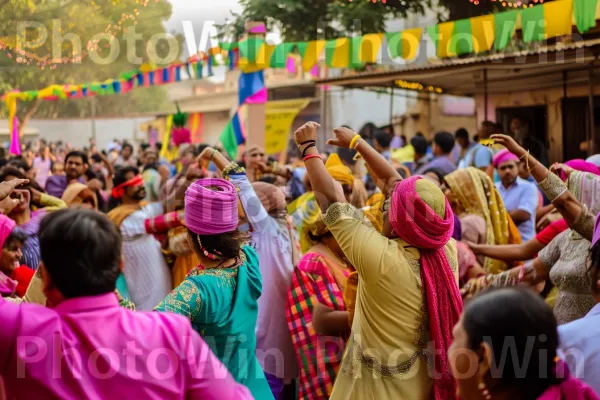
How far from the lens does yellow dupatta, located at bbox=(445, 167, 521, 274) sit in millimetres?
4738

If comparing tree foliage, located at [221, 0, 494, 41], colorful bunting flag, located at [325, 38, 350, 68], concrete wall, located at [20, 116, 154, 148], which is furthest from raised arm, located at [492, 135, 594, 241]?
concrete wall, located at [20, 116, 154, 148]

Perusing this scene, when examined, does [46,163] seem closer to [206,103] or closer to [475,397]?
[475,397]

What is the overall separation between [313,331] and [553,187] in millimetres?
1408

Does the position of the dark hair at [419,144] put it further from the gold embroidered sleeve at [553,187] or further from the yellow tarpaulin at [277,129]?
the gold embroidered sleeve at [553,187]

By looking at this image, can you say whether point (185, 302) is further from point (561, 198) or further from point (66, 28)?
point (66, 28)

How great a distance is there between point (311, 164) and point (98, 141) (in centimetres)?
3895

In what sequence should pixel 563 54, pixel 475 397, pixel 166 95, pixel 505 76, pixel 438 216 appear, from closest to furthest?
pixel 475 397 → pixel 438 216 → pixel 563 54 → pixel 505 76 → pixel 166 95

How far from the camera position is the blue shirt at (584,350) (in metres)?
1.92

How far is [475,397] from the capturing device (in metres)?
1.70

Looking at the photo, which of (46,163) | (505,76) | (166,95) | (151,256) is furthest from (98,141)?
(151,256)

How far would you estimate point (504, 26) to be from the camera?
23.5 ft

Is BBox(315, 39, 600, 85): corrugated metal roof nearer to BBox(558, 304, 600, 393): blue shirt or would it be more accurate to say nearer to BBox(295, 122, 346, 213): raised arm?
BBox(295, 122, 346, 213): raised arm

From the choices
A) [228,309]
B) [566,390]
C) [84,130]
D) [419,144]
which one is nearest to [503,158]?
[419,144]

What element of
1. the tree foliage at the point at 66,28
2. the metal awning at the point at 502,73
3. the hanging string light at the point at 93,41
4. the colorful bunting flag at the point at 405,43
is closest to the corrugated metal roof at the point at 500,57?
the metal awning at the point at 502,73
